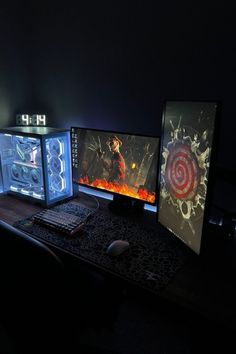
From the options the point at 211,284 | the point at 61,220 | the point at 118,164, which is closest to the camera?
the point at 211,284

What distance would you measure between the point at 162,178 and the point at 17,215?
0.81 m

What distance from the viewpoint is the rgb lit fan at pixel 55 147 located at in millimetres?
1722

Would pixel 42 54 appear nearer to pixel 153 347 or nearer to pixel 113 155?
pixel 113 155

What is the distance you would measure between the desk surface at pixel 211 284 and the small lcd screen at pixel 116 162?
0.41 metres

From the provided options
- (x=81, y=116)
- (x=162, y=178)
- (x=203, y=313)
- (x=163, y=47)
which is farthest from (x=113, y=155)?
(x=203, y=313)

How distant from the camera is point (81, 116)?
1877 millimetres

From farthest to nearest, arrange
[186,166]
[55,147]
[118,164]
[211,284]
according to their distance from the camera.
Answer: [55,147] → [118,164] → [186,166] → [211,284]

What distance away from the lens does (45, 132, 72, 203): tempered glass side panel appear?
5.61ft

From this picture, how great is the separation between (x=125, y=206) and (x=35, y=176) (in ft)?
1.99

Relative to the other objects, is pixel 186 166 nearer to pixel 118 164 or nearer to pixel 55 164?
pixel 118 164

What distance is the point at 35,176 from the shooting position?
1.78 meters

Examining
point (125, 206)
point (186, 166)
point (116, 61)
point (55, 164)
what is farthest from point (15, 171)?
point (186, 166)

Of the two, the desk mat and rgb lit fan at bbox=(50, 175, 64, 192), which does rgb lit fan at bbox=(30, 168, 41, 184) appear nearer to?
rgb lit fan at bbox=(50, 175, 64, 192)

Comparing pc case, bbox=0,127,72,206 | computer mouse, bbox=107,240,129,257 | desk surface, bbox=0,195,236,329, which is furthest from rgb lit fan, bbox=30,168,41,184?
desk surface, bbox=0,195,236,329
